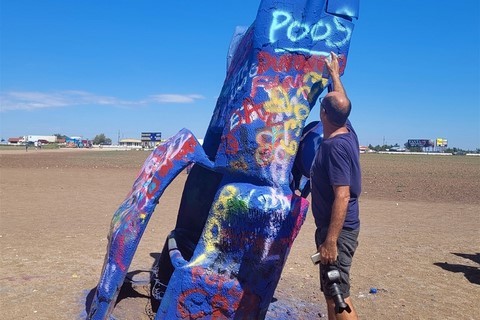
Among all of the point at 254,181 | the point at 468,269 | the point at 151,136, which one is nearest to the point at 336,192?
the point at 254,181

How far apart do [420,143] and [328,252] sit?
143196mm

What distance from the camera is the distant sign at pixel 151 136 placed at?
11420cm

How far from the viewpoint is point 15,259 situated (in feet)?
23.7

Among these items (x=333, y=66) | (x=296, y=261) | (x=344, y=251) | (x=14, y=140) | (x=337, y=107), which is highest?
(x=333, y=66)

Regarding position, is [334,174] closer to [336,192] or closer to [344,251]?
[336,192]

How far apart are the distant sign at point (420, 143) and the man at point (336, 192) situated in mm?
136799

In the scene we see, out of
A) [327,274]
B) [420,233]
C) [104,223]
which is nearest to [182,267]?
[327,274]

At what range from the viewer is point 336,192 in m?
3.54

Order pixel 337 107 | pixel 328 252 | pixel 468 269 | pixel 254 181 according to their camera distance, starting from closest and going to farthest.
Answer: pixel 328 252 < pixel 337 107 < pixel 254 181 < pixel 468 269

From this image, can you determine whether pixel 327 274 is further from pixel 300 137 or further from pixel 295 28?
pixel 295 28

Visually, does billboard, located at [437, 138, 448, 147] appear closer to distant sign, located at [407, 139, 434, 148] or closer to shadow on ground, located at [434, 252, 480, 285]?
distant sign, located at [407, 139, 434, 148]

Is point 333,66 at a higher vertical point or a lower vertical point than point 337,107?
higher

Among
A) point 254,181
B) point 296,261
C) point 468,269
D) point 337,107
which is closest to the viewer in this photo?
point 337,107

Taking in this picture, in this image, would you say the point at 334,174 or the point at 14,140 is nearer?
the point at 334,174
